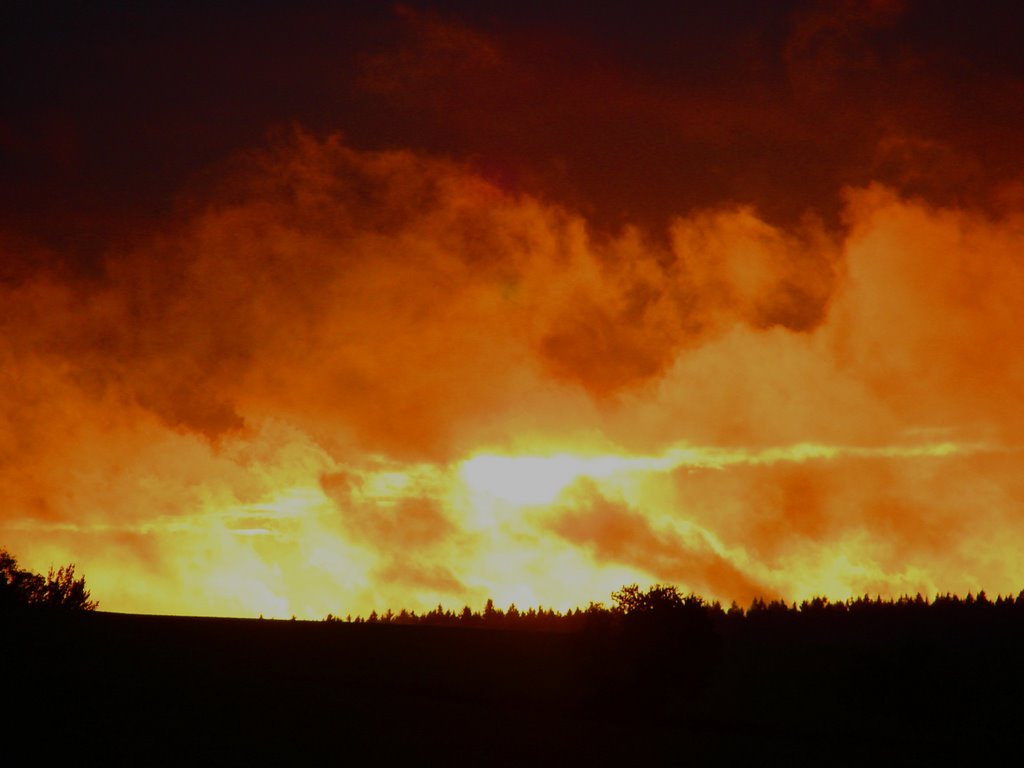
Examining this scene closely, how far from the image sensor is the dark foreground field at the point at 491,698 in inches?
1750

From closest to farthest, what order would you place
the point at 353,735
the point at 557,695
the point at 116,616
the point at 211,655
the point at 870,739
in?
1. the point at 353,735
2. the point at 870,739
3. the point at 557,695
4. the point at 211,655
5. the point at 116,616

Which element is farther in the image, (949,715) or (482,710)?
(949,715)

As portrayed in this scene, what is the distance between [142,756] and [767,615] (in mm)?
128694

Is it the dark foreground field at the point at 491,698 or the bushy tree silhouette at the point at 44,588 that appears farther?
the bushy tree silhouette at the point at 44,588

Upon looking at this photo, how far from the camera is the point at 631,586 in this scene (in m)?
61.8

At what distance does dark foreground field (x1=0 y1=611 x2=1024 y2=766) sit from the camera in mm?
44438

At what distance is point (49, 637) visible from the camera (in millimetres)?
70312

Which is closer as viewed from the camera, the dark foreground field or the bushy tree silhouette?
the dark foreground field

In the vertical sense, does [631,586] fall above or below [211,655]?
above

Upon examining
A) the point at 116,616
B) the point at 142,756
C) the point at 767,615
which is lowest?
the point at 142,756

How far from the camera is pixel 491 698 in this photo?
67.3m

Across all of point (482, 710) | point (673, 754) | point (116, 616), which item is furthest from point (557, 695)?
point (116, 616)

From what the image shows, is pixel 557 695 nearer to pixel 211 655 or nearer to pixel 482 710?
pixel 482 710

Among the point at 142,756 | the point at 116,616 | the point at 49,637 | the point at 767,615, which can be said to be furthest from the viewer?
the point at 767,615
